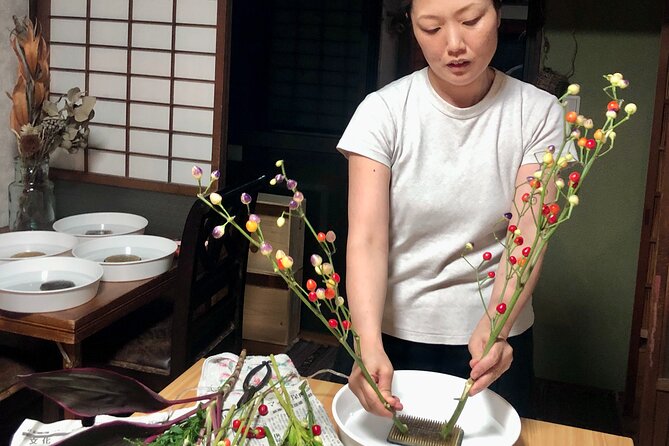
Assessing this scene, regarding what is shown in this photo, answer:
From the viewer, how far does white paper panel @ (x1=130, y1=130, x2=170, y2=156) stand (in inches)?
112

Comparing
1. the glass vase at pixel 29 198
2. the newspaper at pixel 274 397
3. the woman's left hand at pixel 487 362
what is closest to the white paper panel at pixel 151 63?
the glass vase at pixel 29 198

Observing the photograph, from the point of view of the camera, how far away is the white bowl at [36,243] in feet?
7.42

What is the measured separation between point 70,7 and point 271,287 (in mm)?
1517

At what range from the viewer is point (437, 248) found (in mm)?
1331

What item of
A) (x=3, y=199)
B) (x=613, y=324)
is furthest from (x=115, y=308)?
(x=613, y=324)

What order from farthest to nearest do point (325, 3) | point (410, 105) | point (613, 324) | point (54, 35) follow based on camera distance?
1. point (325, 3)
2. point (613, 324)
3. point (54, 35)
4. point (410, 105)

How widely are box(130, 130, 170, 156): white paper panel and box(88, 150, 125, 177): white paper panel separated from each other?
70mm

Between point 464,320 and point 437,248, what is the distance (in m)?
0.15

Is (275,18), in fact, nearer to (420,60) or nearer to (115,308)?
(420,60)

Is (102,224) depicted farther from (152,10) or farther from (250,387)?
(250,387)

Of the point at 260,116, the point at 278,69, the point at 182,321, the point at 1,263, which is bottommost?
the point at 182,321

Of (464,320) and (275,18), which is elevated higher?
(275,18)

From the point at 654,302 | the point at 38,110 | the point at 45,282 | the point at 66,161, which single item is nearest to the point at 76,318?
the point at 45,282

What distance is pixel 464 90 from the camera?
1.28m
